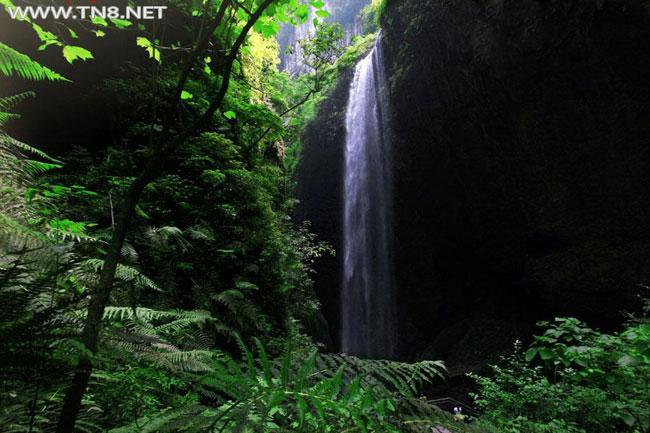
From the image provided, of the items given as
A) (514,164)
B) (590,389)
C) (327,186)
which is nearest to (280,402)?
(590,389)

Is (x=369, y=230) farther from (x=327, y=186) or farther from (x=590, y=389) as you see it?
(x=590, y=389)

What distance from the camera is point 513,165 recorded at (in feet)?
35.0

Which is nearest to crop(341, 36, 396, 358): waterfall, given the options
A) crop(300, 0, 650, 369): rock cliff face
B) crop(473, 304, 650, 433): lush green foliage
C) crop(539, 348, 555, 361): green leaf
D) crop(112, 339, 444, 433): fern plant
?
crop(300, 0, 650, 369): rock cliff face

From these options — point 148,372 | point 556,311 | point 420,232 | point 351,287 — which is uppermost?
point 420,232

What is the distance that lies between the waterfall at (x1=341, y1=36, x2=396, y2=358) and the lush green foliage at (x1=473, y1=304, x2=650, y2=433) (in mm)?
11127

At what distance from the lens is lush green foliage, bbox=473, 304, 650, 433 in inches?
90.0

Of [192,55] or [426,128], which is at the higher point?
[426,128]

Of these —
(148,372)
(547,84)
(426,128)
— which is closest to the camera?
(148,372)

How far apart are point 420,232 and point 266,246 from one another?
33.4 ft

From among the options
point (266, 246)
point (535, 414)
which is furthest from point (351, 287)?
point (535, 414)

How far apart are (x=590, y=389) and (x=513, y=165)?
9160mm

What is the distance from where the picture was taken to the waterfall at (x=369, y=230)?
15.3 m

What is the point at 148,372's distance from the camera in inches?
77.5

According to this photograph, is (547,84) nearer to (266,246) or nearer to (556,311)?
(556,311)
